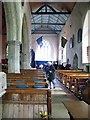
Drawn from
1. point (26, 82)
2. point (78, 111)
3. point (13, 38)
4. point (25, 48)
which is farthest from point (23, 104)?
point (25, 48)

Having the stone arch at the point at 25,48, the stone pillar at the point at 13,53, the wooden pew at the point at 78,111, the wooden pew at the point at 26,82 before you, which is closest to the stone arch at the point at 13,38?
the stone pillar at the point at 13,53

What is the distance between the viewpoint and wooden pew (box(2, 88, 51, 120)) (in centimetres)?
428

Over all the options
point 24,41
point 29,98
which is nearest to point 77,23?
point 24,41

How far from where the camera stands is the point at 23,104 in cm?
430

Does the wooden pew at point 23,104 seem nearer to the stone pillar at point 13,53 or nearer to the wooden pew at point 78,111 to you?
the wooden pew at point 78,111

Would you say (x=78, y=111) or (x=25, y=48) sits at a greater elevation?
(x=25, y=48)

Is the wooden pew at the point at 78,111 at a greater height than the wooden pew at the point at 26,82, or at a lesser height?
lesser

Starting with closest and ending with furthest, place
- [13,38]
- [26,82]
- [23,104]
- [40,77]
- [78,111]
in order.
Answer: [78,111], [23,104], [26,82], [40,77], [13,38]

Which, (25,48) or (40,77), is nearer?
(40,77)

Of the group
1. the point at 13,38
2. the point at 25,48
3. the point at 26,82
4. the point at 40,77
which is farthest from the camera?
the point at 25,48

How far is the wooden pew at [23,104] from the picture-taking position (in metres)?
4.28

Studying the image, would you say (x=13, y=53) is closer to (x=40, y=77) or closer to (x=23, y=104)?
(x=40, y=77)

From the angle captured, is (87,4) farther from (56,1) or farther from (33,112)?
(33,112)

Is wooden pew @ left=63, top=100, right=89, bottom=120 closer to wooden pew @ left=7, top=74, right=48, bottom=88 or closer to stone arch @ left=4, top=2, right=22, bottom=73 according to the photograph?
wooden pew @ left=7, top=74, right=48, bottom=88
